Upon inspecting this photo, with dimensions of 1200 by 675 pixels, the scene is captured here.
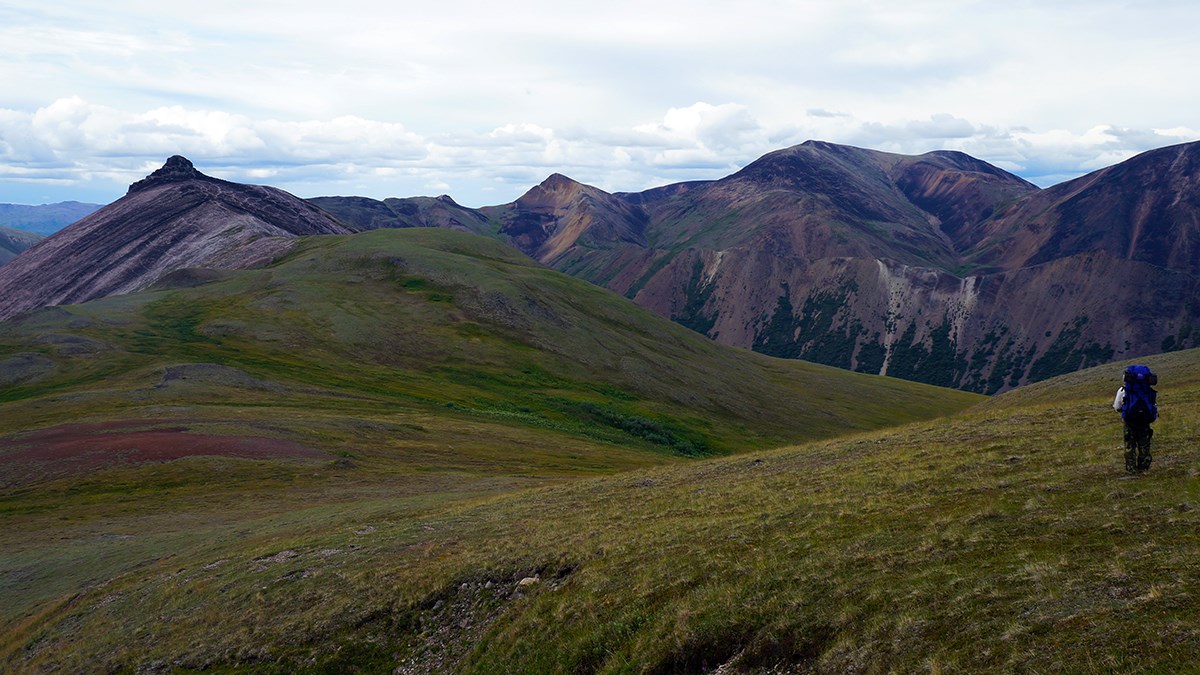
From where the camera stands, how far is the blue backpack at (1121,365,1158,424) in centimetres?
1995

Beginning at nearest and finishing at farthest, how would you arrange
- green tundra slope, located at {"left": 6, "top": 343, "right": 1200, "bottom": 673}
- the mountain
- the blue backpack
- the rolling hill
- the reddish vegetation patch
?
green tundra slope, located at {"left": 6, "top": 343, "right": 1200, "bottom": 673} → the rolling hill → the blue backpack → the reddish vegetation patch → the mountain

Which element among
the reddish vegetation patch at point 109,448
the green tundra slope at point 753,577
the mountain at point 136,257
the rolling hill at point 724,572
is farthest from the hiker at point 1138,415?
the mountain at point 136,257

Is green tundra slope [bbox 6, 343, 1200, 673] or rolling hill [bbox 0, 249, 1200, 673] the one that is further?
rolling hill [bbox 0, 249, 1200, 673]

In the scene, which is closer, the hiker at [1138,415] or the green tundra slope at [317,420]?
the hiker at [1138,415]

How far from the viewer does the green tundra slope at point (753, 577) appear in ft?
45.2

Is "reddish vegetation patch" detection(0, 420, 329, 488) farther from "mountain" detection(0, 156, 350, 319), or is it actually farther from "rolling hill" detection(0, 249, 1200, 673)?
"mountain" detection(0, 156, 350, 319)

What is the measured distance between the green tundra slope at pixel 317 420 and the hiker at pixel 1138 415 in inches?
710

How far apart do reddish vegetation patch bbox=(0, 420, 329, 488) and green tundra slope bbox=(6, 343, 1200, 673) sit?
22.1 meters

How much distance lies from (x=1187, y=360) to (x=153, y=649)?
7693 cm

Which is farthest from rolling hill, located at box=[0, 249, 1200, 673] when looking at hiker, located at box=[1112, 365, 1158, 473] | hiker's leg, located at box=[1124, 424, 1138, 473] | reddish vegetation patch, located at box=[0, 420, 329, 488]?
reddish vegetation patch, located at box=[0, 420, 329, 488]

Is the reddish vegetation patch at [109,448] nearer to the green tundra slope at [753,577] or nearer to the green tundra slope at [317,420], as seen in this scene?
the green tundra slope at [317,420]

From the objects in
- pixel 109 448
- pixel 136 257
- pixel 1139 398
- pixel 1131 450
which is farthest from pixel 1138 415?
pixel 136 257

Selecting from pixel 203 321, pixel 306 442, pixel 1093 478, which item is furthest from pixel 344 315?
pixel 1093 478

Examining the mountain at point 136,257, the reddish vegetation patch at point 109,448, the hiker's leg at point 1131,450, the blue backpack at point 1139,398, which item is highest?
the mountain at point 136,257
